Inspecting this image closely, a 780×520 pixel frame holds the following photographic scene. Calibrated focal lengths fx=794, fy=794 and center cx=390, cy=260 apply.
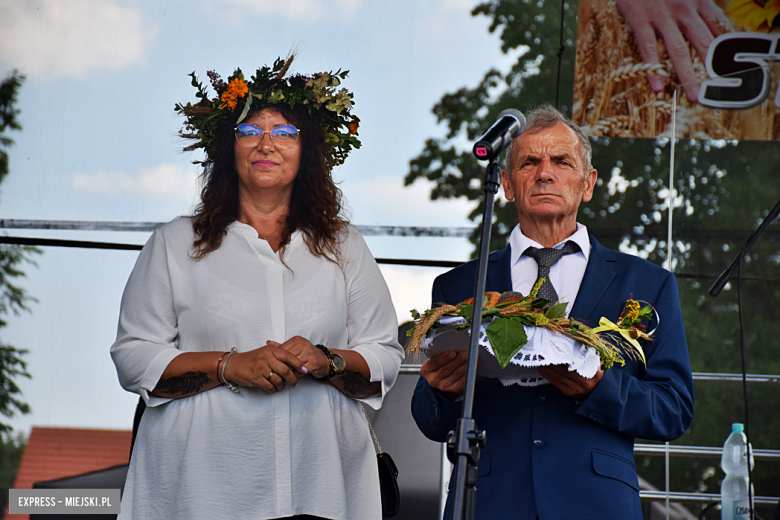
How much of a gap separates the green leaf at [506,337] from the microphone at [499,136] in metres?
0.35

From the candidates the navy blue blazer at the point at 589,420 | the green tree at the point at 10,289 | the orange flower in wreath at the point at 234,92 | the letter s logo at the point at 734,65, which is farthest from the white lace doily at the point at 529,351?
the green tree at the point at 10,289

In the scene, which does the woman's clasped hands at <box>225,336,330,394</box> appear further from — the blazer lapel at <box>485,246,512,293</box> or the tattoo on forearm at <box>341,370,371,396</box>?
the blazer lapel at <box>485,246,512,293</box>

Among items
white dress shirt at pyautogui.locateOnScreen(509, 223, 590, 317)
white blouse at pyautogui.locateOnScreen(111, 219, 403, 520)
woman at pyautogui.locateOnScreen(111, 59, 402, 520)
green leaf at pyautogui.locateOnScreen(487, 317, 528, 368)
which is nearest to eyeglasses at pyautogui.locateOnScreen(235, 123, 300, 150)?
woman at pyautogui.locateOnScreen(111, 59, 402, 520)

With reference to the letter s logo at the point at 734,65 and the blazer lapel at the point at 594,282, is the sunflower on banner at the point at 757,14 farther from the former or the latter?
the blazer lapel at the point at 594,282

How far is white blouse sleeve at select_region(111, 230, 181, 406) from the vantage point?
7.04ft

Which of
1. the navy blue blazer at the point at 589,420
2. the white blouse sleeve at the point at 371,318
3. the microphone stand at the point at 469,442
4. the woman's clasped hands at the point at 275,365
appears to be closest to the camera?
the microphone stand at the point at 469,442

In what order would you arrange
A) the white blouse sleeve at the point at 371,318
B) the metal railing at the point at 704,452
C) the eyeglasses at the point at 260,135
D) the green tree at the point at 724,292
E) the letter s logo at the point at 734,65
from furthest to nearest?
the letter s logo at the point at 734,65, the green tree at the point at 724,292, the metal railing at the point at 704,452, the eyeglasses at the point at 260,135, the white blouse sleeve at the point at 371,318

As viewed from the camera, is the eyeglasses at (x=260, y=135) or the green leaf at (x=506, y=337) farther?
the eyeglasses at (x=260, y=135)

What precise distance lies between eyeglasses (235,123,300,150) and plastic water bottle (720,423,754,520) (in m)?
2.13

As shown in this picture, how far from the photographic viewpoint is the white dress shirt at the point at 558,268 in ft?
7.28

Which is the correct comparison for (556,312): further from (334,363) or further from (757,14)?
(757,14)

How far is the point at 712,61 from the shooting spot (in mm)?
4223

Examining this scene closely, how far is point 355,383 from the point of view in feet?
7.29

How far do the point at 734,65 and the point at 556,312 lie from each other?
118 inches
